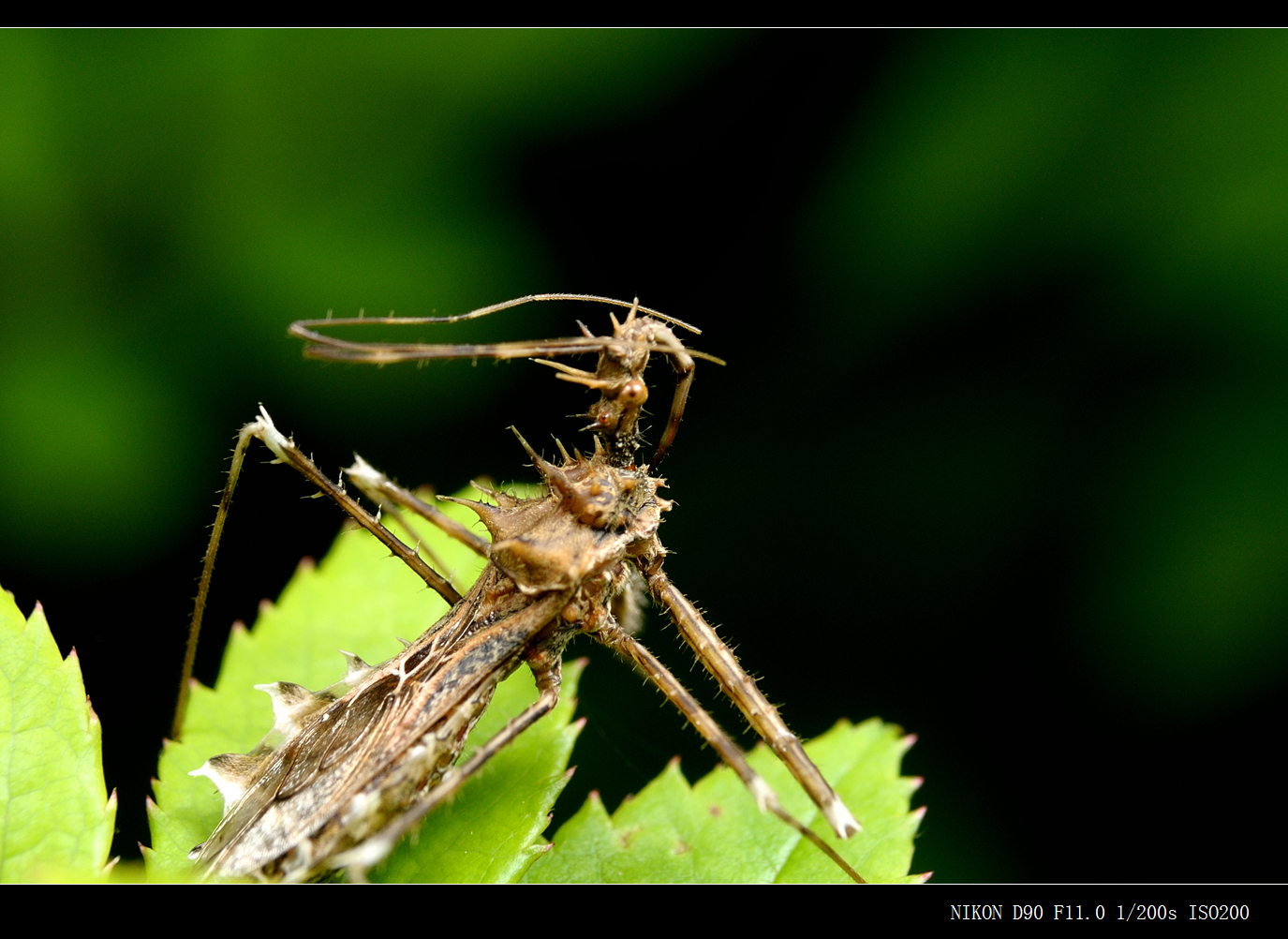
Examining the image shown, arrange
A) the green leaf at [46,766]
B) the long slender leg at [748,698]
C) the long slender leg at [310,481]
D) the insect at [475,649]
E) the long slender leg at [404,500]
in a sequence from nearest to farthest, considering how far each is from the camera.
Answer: the green leaf at [46,766] → the insect at [475,649] → the long slender leg at [404,500] → the long slender leg at [748,698] → the long slender leg at [310,481]

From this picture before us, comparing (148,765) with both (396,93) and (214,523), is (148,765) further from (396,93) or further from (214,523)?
(396,93)

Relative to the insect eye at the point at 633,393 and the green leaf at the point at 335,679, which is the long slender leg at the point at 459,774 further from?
the insect eye at the point at 633,393

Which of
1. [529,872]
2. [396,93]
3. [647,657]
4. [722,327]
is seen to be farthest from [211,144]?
[529,872]

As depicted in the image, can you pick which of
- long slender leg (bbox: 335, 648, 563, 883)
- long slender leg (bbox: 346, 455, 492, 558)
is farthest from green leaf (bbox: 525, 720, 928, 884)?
long slender leg (bbox: 346, 455, 492, 558)

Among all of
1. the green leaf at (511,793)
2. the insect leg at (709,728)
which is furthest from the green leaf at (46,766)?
the insect leg at (709,728)

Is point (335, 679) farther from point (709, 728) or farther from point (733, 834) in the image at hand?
point (733, 834)

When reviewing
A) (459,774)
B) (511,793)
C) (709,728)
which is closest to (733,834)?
(709,728)
